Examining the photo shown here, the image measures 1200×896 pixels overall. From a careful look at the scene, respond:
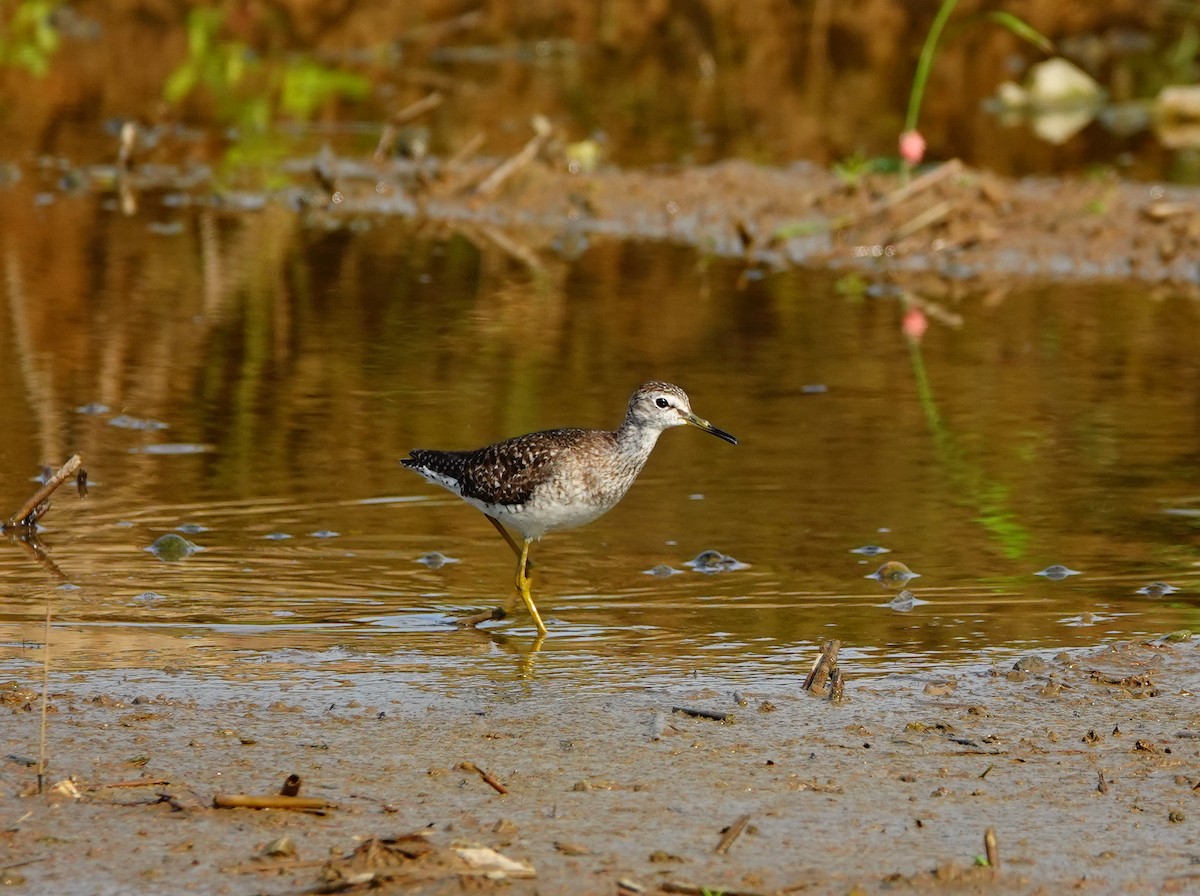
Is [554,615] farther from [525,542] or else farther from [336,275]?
[336,275]

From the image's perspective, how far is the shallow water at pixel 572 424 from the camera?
8.12m

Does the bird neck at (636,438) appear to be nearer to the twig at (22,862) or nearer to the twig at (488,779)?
the twig at (488,779)

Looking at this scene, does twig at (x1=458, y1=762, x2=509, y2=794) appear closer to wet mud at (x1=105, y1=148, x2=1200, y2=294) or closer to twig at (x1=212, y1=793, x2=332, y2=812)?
twig at (x1=212, y1=793, x2=332, y2=812)

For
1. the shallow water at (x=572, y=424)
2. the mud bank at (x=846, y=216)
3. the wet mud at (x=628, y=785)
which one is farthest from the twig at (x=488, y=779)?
the mud bank at (x=846, y=216)

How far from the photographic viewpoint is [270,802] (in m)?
5.95

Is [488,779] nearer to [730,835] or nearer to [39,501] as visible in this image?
[730,835]

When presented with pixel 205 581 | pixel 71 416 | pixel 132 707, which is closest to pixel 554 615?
pixel 205 581

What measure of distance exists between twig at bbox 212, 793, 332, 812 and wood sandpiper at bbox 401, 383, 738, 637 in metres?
2.39

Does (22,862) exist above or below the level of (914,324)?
below

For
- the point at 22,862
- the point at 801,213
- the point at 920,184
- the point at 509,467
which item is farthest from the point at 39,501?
the point at 801,213

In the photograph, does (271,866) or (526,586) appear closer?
(271,866)

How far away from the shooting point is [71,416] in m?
11.5

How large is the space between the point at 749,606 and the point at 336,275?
8.16 m

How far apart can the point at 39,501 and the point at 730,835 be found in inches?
175
